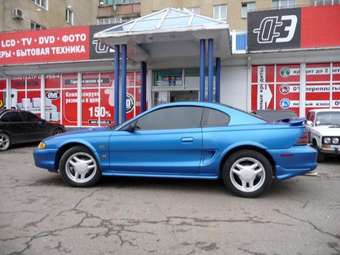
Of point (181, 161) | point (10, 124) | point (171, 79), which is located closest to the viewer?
point (181, 161)

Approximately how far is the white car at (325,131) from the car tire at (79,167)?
235 inches

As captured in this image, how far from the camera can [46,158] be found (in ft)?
22.4

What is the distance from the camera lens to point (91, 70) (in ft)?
59.8

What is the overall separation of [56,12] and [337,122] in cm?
2976

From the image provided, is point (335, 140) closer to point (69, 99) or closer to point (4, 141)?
point (4, 141)

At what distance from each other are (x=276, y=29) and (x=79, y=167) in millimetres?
11458

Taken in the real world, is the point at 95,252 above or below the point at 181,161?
below

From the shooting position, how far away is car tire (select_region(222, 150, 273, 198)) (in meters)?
5.96

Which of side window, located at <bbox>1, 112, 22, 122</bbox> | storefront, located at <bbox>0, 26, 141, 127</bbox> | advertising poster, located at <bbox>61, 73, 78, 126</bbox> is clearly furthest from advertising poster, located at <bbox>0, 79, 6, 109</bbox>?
side window, located at <bbox>1, 112, 22, 122</bbox>

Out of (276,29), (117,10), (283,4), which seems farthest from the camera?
(117,10)

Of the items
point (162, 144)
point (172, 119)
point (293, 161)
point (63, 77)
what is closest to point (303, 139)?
point (293, 161)

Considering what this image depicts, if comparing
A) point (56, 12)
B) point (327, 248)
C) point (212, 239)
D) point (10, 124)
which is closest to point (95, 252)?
point (212, 239)

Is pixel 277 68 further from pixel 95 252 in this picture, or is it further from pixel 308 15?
pixel 95 252

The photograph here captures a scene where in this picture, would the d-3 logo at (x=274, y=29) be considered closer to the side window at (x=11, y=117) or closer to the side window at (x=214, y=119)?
the side window at (x=11, y=117)
